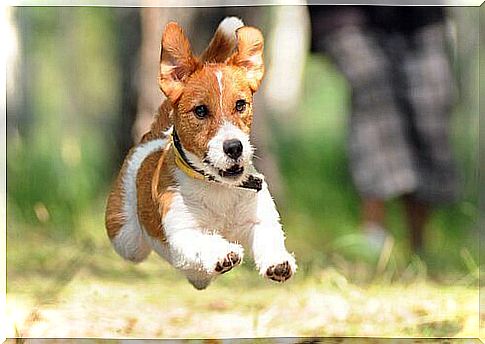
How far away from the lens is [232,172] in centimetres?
386

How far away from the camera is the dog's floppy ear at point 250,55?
399cm

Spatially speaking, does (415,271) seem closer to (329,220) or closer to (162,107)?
(329,220)

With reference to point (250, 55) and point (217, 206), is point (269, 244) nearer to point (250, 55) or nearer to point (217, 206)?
point (217, 206)

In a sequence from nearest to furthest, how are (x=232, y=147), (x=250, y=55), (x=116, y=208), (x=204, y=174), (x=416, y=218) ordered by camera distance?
(x=232, y=147) < (x=204, y=174) < (x=250, y=55) < (x=116, y=208) < (x=416, y=218)

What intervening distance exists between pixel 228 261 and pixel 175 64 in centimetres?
71

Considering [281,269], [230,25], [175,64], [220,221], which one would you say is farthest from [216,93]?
[281,269]

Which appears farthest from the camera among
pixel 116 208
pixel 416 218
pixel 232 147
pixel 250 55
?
pixel 416 218

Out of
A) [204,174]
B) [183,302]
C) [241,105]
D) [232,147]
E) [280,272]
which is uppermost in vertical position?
[241,105]

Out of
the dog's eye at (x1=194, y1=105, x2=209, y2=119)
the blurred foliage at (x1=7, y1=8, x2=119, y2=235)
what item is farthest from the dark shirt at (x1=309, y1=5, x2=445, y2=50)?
the blurred foliage at (x1=7, y1=8, x2=119, y2=235)

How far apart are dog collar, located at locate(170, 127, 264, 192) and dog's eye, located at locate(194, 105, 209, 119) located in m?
0.13

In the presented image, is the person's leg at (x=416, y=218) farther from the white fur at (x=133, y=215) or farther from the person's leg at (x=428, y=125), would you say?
the white fur at (x=133, y=215)

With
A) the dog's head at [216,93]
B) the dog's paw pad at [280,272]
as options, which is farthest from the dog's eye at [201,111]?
the dog's paw pad at [280,272]

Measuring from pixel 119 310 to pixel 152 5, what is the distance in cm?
112

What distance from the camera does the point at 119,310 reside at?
422 cm
